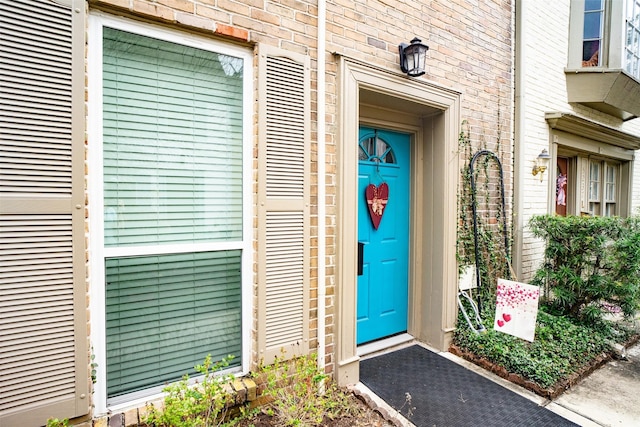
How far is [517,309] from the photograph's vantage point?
3.11 metres

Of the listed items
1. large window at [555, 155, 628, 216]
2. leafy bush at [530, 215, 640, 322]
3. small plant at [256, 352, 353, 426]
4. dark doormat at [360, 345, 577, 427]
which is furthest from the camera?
large window at [555, 155, 628, 216]

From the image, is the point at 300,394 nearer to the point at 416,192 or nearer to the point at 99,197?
the point at 99,197

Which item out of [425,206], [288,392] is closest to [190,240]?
[288,392]

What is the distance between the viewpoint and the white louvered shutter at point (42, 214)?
1575 mm

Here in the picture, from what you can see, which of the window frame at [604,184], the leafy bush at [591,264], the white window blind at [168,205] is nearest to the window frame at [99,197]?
the white window blind at [168,205]

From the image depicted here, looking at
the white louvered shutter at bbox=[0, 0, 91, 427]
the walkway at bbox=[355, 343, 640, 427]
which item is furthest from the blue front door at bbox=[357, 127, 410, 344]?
the white louvered shutter at bbox=[0, 0, 91, 427]

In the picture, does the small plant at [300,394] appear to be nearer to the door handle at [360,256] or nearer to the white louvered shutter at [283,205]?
the white louvered shutter at [283,205]

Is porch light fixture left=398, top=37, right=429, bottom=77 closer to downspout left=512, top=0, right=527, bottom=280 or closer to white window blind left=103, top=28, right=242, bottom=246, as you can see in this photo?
white window blind left=103, top=28, right=242, bottom=246

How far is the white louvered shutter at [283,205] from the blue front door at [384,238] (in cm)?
92

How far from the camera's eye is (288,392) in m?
2.33

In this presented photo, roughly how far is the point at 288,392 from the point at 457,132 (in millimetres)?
2895

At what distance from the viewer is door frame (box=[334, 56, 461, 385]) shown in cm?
258

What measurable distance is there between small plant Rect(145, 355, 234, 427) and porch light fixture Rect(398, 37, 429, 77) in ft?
8.93

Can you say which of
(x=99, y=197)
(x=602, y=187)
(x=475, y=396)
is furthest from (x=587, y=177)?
(x=99, y=197)
